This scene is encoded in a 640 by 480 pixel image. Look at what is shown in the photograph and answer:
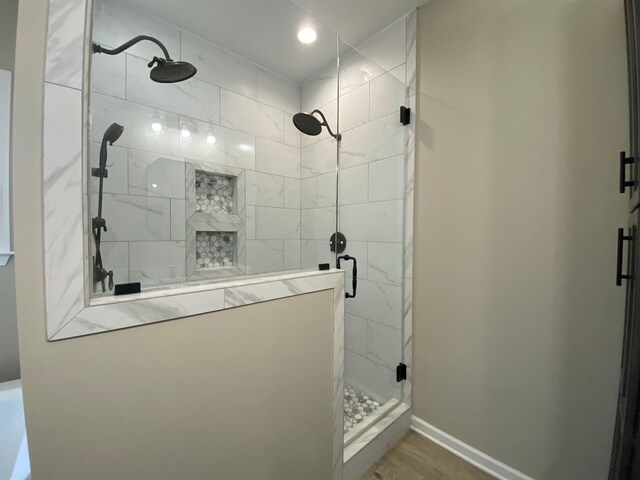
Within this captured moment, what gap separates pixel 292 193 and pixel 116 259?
1.17m

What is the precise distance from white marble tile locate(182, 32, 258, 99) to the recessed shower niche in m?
0.57

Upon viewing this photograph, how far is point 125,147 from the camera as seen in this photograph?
4.09 feet

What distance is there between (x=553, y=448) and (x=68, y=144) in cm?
202

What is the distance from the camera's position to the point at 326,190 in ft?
5.81

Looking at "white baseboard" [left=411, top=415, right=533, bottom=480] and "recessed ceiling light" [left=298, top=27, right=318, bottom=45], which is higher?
"recessed ceiling light" [left=298, top=27, right=318, bottom=45]

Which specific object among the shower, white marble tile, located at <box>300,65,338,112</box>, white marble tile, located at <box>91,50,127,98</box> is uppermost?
white marble tile, located at <box>300,65,338,112</box>

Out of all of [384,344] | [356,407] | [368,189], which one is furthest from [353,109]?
[356,407]

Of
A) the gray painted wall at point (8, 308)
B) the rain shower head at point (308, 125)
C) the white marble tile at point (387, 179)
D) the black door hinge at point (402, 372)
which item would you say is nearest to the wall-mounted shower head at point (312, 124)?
the rain shower head at point (308, 125)

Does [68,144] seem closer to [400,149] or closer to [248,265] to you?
[248,265]

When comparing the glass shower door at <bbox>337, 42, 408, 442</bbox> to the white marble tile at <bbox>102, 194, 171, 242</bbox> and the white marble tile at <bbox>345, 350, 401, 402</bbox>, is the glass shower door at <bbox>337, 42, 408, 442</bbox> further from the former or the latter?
the white marble tile at <bbox>102, 194, 171, 242</bbox>

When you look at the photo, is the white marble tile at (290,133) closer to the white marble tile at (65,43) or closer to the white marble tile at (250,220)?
the white marble tile at (250,220)

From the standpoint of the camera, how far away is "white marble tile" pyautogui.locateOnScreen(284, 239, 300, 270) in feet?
4.23

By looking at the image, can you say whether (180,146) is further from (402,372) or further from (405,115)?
(402,372)

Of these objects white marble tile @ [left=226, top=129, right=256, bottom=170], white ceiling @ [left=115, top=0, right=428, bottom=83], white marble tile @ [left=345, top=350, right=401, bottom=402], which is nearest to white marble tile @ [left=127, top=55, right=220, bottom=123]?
white marble tile @ [left=226, top=129, right=256, bottom=170]
